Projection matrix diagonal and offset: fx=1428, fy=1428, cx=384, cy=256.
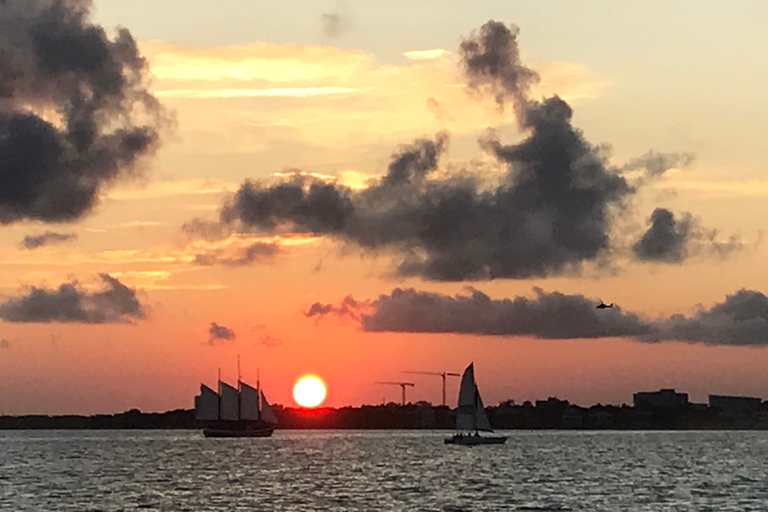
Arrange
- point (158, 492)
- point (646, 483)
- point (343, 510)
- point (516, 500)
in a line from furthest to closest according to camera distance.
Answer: point (646, 483) → point (158, 492) → point (516, 500) → point (343, 510)

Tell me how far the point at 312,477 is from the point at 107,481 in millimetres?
23983

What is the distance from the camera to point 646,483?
15638cm

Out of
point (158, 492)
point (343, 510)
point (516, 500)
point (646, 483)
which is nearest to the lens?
point (343, 510)

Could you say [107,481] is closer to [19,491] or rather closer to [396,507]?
[19,491]

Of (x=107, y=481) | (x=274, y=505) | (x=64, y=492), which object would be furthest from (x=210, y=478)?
(x=274, y=505)

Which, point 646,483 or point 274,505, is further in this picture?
point 646,483

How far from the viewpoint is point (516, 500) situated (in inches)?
5049

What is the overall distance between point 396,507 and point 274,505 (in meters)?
11.0

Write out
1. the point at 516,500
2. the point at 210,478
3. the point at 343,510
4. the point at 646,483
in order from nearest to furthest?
the point at 343,510 → the point at 516,500 → the point at 646,483 → the point at 210,478

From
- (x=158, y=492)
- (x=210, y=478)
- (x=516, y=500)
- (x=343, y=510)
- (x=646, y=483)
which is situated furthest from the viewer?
(x=210, y=478)

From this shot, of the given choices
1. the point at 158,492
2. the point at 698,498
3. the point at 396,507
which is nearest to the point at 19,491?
the point at 158,492

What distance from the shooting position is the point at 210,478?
167875 millimetres

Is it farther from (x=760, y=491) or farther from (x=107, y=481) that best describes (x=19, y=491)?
(x=760, y=491)

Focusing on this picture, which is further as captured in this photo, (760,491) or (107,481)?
(107,481)
